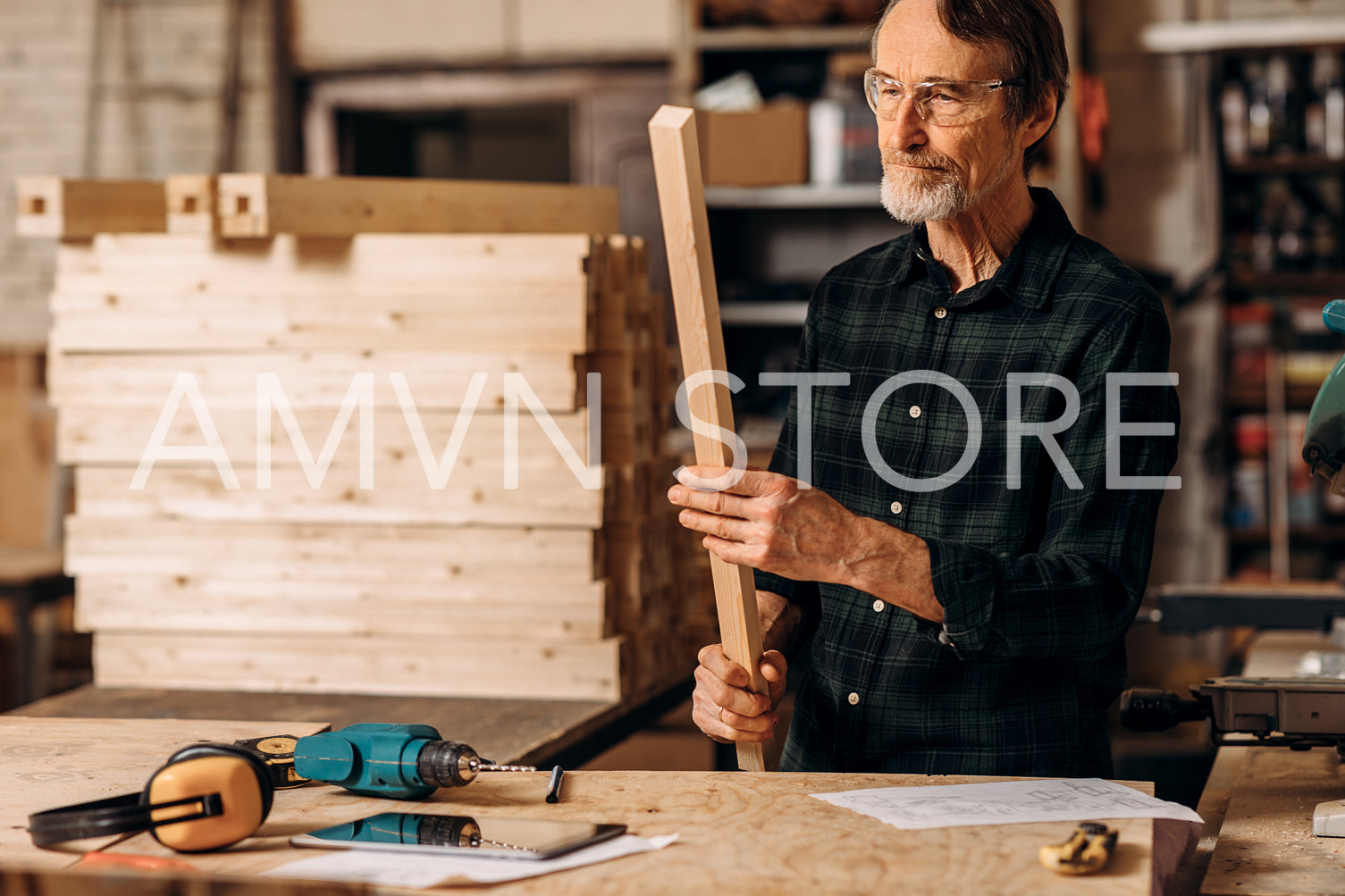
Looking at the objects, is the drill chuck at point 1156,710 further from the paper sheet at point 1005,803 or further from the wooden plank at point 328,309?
the wooden plank at point 328,309

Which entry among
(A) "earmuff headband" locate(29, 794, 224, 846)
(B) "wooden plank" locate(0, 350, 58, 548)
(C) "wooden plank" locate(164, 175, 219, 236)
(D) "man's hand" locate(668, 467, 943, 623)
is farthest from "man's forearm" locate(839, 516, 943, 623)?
(B) "wooden plank" locate(0, 350, 58, 548)

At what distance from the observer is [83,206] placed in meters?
2.43

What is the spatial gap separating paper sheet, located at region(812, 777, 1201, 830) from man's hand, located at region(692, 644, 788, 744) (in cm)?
21

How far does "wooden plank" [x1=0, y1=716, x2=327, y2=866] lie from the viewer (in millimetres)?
1382

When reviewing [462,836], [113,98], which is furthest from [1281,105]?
[462,836]

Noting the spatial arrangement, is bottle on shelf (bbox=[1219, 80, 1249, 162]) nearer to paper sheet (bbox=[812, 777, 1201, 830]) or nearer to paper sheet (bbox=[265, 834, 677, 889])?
paper sheet (bbox=[812, 777, 1201, 830])

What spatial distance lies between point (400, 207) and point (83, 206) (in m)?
0.56

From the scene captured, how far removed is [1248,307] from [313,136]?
3656 mm

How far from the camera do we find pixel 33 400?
5363 millimetres

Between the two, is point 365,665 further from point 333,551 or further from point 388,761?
point 388,761

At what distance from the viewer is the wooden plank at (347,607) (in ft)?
7.56

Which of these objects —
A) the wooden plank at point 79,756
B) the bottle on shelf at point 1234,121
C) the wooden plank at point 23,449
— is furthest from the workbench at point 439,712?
the bottle on shelf at point 1234,121

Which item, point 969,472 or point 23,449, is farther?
point 23,449

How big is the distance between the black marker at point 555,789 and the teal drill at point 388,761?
0.06m
